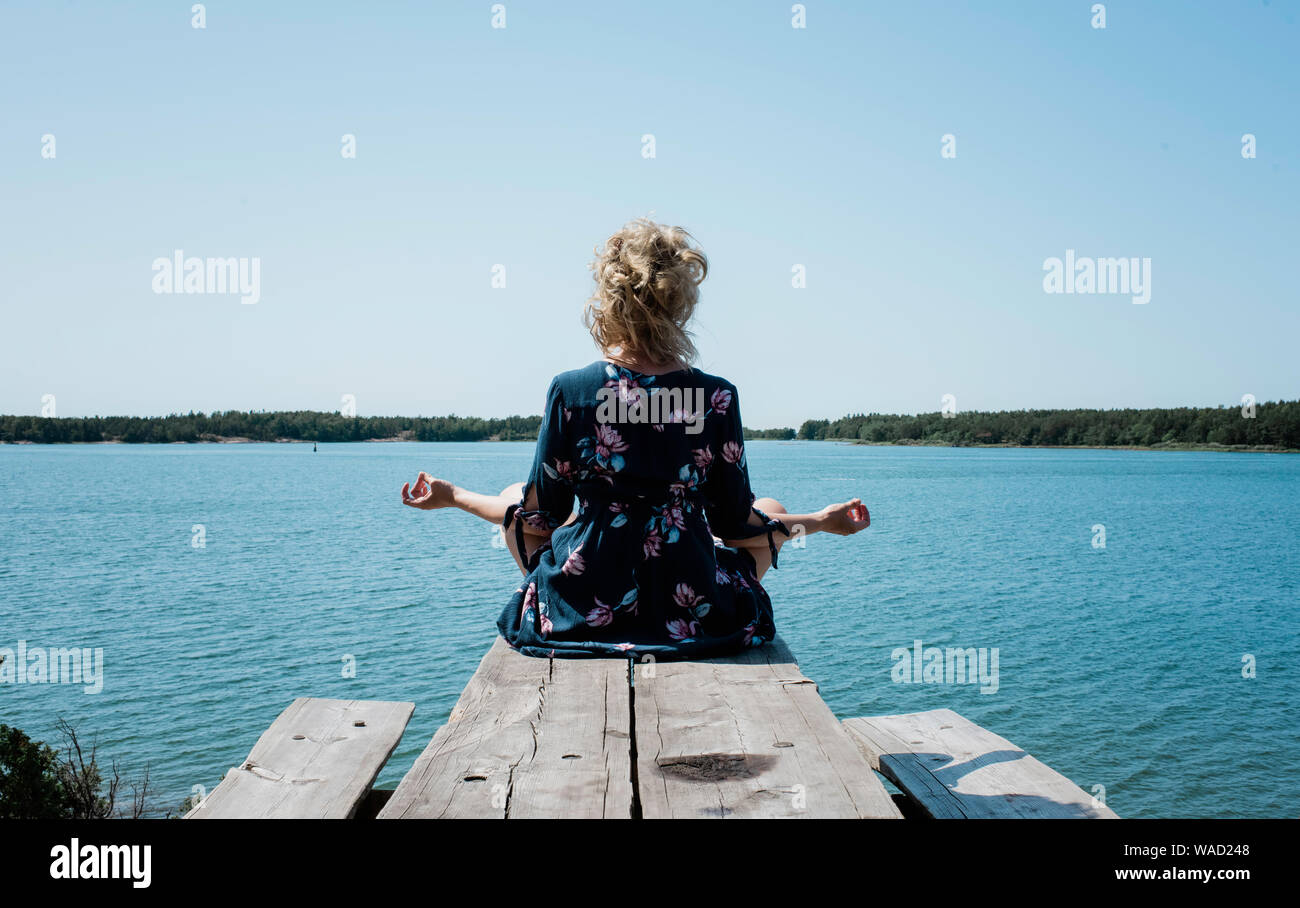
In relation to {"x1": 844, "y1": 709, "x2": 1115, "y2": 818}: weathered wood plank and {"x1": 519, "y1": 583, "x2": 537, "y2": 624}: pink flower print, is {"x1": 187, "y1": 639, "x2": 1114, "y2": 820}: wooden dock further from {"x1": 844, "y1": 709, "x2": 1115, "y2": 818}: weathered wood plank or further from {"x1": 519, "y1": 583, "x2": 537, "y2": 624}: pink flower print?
{"x1": 519, "y1": 583, "x2": 537, "y2": 624}: pink flower print

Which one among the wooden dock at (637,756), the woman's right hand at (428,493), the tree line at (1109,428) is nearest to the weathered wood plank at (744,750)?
the wooden dock at (637,756)

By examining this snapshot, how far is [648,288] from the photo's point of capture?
360 centimetres

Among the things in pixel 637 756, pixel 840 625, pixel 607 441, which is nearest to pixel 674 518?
pixel 607 441

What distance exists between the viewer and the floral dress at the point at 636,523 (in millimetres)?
3643

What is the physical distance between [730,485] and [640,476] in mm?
419

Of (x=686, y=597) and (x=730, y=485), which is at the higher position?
(x=730, y=485)

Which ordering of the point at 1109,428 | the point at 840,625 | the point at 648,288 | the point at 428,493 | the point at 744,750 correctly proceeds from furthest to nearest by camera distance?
the point at 1109,428 → the point at 840,625 → the point at 428,493 → the point at 648,288 → the point at 744,750

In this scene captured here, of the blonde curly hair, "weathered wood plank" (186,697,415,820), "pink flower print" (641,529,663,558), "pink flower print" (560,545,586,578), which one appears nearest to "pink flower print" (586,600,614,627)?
"pink flower print" (560,545,586,578)

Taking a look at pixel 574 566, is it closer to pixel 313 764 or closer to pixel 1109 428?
pixel 313 764

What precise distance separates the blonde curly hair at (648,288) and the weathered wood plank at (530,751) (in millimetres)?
1311

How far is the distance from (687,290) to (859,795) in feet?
6.95
